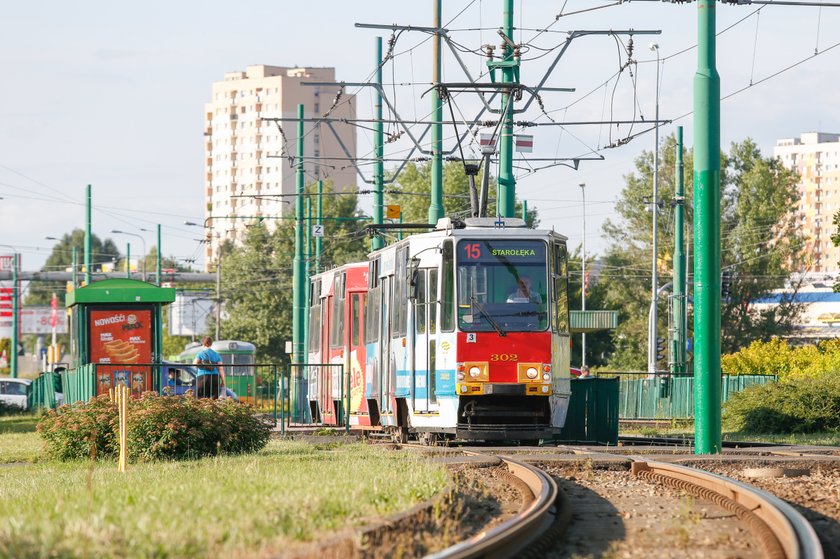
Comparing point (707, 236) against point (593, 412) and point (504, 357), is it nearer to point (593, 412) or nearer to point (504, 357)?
point (504, 357)

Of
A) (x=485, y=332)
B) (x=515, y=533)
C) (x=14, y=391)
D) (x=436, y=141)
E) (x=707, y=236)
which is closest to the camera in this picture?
Answer: (x=515, y=533)

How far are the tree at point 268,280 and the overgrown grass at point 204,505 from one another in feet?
249

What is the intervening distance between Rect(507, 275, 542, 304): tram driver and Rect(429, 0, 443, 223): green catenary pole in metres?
9.60

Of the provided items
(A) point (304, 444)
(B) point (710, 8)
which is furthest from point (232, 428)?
(B) point (710, 8)

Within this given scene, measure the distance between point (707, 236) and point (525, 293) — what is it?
10.6ft

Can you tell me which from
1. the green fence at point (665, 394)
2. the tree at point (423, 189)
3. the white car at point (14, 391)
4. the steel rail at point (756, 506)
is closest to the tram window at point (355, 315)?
the steel rail at point (756, 506)

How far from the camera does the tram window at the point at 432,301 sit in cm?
2138

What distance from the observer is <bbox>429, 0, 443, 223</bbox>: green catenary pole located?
103 feet

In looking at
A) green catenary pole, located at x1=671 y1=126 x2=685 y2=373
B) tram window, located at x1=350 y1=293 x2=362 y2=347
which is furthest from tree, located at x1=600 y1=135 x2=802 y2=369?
tram window, located at x1=350 y1=293 x2=362 y2=347

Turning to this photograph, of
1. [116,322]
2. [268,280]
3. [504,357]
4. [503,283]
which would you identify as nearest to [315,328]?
[116,322]

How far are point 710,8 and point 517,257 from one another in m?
4.61

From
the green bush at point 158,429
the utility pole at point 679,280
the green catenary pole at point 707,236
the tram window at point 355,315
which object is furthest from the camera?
the utility pole at point 679,280

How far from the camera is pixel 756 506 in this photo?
11.2 m

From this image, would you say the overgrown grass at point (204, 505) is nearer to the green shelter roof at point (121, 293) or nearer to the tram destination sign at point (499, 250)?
the tram destination sign at point (499, 250)
